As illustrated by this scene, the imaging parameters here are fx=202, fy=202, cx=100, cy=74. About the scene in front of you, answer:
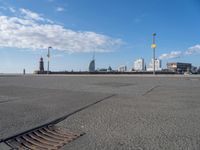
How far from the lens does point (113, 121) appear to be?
5367 mm

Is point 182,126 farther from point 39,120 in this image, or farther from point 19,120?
point 19,120

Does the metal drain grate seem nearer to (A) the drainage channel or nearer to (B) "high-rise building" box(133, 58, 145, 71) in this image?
(A) the drainage channel

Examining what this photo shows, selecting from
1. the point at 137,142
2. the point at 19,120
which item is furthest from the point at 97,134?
the point at 19,120

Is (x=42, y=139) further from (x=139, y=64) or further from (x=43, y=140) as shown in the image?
(x=139, y=64)

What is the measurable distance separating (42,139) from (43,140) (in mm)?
48

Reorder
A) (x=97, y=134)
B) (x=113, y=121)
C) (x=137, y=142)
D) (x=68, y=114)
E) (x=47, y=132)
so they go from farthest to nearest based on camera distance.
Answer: (x=68, y=114), (x=113, y=121), (x=47, y=132), (x=97, y=134), (x=137, y=142)

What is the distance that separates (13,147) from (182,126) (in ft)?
12.3

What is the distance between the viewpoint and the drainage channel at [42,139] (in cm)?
388

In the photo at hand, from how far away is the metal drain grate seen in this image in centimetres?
387

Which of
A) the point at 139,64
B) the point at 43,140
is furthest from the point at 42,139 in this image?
the point at 139,64

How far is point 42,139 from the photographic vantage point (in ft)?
13.9

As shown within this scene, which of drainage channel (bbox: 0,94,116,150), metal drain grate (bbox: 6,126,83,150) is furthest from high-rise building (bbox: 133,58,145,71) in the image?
metal drain grate (bbox: 6,126,83,150)

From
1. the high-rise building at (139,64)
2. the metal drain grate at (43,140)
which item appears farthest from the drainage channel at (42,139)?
the high-rise building at (139,64)

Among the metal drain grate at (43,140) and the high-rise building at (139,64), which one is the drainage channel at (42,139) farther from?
the high-rise building at (139,64)
